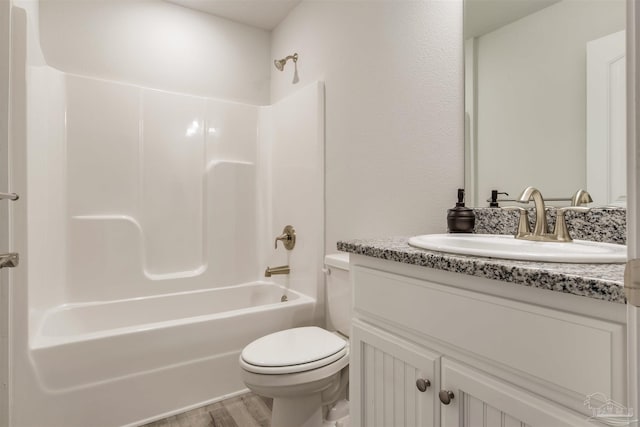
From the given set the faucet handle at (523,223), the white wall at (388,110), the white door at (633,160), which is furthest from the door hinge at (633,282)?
the white wall at (388,110)

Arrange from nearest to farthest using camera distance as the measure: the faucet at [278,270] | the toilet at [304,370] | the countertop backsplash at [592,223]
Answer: the countertop backsplash at [592,223] → the toilet at [304,370] → the faucet at [278,270]

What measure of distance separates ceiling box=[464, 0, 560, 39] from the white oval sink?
0.77 metres

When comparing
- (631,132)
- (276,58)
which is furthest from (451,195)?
(276,58)

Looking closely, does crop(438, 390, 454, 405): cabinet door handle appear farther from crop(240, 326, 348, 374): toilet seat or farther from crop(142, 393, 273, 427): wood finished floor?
crop(142, 393, 273, 427): wood finished floor

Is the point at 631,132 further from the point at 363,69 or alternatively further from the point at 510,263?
the point at 363,69

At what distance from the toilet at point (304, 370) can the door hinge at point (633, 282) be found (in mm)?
1070

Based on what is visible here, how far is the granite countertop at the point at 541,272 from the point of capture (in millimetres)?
497

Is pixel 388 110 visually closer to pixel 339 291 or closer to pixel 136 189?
pixel 339 291

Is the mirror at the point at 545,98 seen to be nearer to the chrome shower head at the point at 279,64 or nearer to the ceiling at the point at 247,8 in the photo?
the chrome shower head at the point at 279,64

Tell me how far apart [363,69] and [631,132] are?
5.22 ft

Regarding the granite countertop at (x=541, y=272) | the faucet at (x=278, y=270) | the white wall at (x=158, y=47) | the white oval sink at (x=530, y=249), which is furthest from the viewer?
the faucet at (x=278, y=270)

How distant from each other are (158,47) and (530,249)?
2580mm

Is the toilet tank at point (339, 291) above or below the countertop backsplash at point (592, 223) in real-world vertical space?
below

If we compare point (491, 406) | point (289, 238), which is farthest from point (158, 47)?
point (491, 406)
